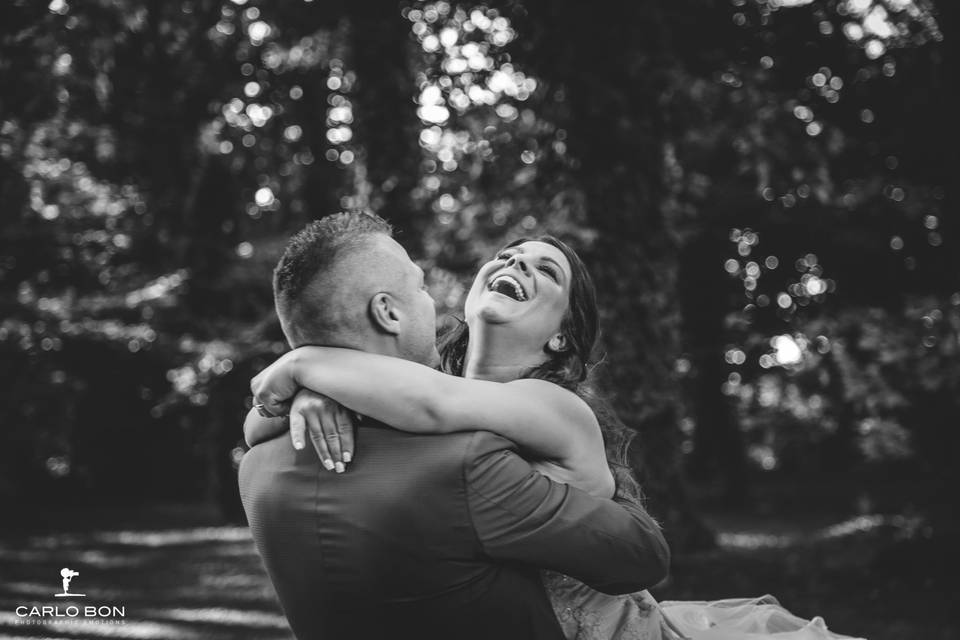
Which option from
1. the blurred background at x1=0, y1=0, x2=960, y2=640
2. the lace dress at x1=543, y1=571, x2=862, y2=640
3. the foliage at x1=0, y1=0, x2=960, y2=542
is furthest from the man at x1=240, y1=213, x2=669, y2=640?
the foliage at x1=0, y1=0, x2=960, y2=542

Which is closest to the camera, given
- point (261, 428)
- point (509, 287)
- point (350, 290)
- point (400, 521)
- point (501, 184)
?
point (400, 521)

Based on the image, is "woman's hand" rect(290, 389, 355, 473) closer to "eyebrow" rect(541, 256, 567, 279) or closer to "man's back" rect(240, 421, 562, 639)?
"man's back" rect(240, 421, 562, 639)

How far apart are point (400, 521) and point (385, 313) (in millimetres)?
464

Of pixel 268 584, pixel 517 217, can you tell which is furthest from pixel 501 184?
pixel 268 584

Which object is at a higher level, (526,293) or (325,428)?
(526,293)

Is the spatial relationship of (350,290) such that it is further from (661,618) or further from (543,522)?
(661,618)

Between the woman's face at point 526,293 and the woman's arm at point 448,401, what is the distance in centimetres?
37

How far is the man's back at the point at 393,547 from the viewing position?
1.75m

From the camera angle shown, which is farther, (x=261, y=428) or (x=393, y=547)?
(x=261, y=428)

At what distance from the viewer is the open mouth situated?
2377mm

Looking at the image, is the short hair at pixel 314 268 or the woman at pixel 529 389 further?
the short hair at pixel 314 268

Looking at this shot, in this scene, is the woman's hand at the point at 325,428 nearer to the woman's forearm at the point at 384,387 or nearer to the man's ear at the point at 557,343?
the woman's forearm at the point at 384,387

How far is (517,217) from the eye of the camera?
8703mm

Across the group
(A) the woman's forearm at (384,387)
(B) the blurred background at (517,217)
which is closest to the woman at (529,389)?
(A) the woman's forearm at (384,387)
